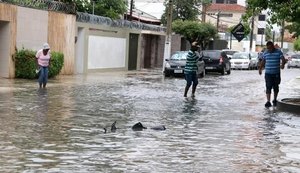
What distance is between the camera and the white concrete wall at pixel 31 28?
2553 centimetres

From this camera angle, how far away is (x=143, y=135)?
1061cm

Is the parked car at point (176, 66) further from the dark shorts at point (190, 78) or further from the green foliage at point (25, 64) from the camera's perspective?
the dark shorts at point (190, 78)

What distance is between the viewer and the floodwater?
26.4ft

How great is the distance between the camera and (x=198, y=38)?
170ft

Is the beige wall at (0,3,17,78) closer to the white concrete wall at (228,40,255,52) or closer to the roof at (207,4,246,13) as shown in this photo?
the white concrete wall at (228,40,255,52)

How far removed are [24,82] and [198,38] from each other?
30120 mm

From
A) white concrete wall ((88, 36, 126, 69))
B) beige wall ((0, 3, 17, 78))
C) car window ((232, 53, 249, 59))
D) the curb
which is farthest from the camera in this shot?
car window ((232, 53, 249, 59))

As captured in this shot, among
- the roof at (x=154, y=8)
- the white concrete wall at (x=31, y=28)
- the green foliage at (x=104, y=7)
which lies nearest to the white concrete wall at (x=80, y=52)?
the white concrete wall at (x=31, y=28)

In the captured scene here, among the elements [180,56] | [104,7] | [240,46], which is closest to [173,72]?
[180,56]

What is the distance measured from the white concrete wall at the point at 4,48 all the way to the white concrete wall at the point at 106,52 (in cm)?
799

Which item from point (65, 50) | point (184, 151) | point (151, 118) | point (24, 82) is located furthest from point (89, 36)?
point (184, 151)

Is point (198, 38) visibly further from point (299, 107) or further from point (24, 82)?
point (299, 107)

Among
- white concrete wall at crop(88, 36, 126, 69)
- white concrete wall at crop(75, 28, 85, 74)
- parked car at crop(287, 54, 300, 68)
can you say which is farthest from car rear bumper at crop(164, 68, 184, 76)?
parked car at crop(287, 54, 300, 68)

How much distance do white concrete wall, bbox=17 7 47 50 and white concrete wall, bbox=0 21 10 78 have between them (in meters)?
0.72
